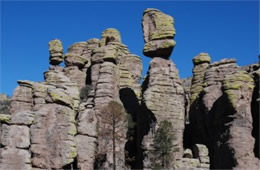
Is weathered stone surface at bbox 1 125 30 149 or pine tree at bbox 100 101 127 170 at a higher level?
pine tree at bbox 100 101 127 170

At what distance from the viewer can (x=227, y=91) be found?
3106cm

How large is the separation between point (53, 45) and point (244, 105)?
115 ft

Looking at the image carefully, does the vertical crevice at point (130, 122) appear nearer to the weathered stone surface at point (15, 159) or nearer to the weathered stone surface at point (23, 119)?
the weathered stone surface at point (23, 119)

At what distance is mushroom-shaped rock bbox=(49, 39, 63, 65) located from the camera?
58.7 metres

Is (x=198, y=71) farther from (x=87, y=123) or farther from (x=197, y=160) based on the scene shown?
(x=87, y=123)

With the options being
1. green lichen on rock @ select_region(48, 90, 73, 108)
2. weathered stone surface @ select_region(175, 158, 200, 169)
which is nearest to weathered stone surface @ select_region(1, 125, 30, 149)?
green lichen on rock @ select_region(48, 90, 73, 108)

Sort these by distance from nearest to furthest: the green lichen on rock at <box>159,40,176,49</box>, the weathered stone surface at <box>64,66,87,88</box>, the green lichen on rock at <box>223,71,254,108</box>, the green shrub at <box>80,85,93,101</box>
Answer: the green lichen on rock at <box>223,71,254,108</box> → the green lichen on rock at <box>159,40,176,49</box> → the green shrub at <box>80,85,93,101</box> → the weathered stone surface at <box>64,66,87,88</box>

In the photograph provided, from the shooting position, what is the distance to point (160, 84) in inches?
1624

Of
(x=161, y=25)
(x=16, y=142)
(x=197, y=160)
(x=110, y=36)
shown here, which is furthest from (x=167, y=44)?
(x=110, y=36)

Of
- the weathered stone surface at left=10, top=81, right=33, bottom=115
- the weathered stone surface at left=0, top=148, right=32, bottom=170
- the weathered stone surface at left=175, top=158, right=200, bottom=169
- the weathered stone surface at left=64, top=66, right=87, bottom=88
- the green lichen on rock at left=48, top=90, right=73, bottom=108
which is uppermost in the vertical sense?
the weathered stone surface at left=64, top=66, right=87, bottom=88

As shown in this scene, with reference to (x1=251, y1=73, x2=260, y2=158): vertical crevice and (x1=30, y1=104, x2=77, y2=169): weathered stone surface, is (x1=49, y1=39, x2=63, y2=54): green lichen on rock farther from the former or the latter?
(x1=251, y1=73, x2=260, y2=158): vertical crevice

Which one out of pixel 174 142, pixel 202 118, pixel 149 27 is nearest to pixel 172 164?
pixel 174 142

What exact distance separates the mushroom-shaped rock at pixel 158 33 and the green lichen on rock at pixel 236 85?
12.8 meters

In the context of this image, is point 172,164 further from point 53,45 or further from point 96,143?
point 53,45
